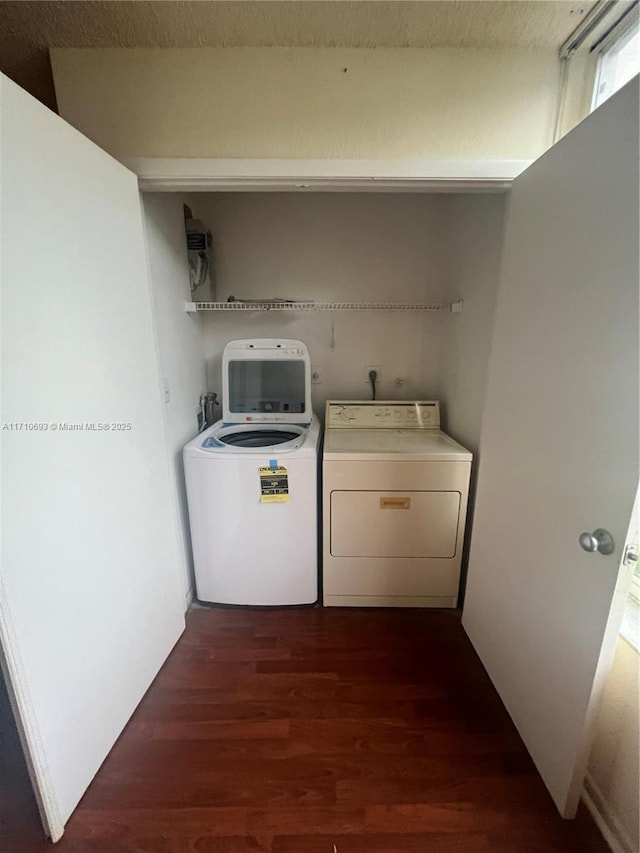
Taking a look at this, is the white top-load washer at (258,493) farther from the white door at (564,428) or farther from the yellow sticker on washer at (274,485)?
the white door at (564,428)

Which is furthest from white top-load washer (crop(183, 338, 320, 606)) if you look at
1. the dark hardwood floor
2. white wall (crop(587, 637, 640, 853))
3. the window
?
the window

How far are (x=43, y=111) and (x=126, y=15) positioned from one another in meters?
0.58

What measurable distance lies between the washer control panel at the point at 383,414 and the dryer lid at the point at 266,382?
0.64 feet

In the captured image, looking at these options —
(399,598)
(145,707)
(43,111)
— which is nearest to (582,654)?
(399,598)

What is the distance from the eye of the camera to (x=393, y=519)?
5.86ft

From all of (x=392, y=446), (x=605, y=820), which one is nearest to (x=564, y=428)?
(x=392, y=446)

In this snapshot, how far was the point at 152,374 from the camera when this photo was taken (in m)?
1.47

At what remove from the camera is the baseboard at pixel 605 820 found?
3.18ft

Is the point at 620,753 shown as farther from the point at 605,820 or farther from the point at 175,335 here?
the point at 175,335

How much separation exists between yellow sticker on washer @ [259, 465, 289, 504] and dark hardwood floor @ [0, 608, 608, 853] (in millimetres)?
717

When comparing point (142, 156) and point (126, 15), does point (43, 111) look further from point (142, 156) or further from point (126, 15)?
point (126, 15)

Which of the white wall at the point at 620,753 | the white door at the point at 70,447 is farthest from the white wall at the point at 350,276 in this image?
the white wall at the point at 620,753

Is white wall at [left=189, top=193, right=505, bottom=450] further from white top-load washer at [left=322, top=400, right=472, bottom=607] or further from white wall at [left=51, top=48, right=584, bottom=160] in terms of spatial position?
white wall at [left=51, top=48, right=584, bottom=160]

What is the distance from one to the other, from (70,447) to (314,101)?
149 cm
